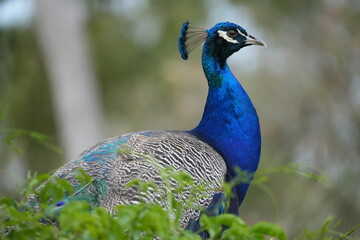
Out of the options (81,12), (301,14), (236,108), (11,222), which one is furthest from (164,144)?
(81,12)

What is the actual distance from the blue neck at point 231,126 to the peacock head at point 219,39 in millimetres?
130

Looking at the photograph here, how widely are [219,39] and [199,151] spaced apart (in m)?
0.95

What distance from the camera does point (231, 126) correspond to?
3.56 metres

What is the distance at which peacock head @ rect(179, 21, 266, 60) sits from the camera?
12.8 ft

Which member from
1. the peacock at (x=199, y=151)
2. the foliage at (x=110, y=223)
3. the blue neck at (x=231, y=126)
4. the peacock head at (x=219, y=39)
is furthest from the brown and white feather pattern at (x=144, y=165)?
the foliage at (x=110, y=223)

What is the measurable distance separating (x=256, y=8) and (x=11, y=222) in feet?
36.4

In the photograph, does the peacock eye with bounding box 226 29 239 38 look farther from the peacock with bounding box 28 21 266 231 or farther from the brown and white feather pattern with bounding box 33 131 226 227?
the brown and white feather pattern with bounding box 33 131 226 227

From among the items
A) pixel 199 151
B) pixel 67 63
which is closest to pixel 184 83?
pixel 67 63

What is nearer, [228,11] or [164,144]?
[164,144]

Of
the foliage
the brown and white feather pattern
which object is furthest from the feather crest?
the foliage

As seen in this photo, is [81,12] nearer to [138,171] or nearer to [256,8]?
[256,8]

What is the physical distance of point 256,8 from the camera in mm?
12414

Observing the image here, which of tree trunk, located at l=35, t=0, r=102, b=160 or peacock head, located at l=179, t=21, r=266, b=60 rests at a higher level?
peacock head, located at l=179, t=21, r=266, b=60

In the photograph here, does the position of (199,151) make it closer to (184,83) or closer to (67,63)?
(184,83)
